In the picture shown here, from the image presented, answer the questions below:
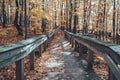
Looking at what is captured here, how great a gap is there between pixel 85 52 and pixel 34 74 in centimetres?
674

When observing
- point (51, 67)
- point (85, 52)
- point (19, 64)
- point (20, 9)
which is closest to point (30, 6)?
point (20, 9)

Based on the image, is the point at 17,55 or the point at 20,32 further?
the point at 20,32

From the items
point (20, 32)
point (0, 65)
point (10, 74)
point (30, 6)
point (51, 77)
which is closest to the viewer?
point (0, 65)

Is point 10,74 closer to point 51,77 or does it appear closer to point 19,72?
point 51,77

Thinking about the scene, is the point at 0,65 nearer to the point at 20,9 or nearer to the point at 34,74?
the point at 34,74

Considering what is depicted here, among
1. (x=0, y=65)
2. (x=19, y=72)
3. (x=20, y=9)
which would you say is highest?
(x=20, y=9)

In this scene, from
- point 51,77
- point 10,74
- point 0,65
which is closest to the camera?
point 0,65

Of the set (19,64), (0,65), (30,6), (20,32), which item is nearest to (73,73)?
(19,64)

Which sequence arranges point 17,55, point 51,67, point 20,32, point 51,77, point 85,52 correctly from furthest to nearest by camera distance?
point 20,32, point 85,52, point 51,67, point 51,77, point 17,55

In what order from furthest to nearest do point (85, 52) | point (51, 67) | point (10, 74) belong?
point (85, 52), point (51, 67), point (10, 74)

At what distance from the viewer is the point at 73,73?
816cm

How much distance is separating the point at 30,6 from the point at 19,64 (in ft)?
83.4

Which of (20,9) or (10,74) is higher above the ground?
(20,9)

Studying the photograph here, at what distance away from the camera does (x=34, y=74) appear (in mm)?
8039
